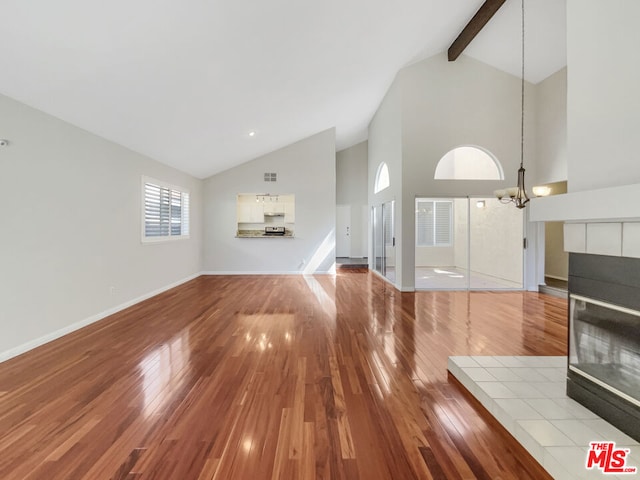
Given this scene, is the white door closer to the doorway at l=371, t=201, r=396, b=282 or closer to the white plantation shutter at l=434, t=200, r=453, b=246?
the doorway at l=371, t=201, r=396, b=282

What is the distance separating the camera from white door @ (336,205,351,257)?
10914 mm

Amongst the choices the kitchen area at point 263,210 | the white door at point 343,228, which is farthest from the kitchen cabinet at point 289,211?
the white door at point 343,228

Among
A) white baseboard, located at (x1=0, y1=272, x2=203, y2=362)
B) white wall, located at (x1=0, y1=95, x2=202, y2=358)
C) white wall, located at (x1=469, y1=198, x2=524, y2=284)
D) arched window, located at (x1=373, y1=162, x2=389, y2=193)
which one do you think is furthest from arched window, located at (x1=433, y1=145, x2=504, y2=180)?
white baseboard, located at (x1=0, y1=272, x2=203, y2=362)

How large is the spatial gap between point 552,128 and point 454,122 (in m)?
1.75

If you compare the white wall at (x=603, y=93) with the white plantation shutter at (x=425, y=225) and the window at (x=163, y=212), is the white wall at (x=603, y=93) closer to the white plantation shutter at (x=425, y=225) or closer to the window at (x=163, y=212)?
the window at (x=163, y=212)

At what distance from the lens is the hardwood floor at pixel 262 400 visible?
155 centimetres

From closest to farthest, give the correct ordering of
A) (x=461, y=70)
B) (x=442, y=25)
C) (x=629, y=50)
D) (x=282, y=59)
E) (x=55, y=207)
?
(x=629, y=50) < (x=55, y=207) < (x=282, y=59) < (x=442, y=25) < (x=461, y=70)

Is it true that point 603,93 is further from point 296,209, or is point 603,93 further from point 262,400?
point 296,209

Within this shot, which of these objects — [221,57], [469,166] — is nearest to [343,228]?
[469,166]

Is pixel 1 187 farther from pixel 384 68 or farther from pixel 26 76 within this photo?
pixel 384 68

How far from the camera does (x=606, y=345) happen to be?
1769mm

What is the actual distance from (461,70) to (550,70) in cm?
155

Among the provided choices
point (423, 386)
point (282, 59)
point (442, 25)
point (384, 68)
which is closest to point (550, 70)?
point (442, 25)

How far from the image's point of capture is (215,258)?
322 inches
